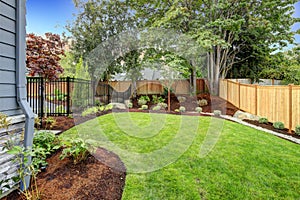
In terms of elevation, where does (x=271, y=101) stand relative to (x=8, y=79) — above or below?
below

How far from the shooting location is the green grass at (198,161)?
2439 millimetres

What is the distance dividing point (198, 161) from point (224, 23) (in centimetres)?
→ 745

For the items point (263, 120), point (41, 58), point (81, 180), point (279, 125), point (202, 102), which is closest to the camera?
point (81, 180)

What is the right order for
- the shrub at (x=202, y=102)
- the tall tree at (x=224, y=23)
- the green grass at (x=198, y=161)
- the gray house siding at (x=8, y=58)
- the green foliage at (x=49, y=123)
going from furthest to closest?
the shrub at (x=202, y=102) < the tall tree at (x=224, y=23) < the green foliage at (x=49, y=123) < the green grass at (x=198, y=161) < the gray house siding at (x=8, y=58)

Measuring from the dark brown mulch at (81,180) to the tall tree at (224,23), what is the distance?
23.1ft

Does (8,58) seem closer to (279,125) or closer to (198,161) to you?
(198,161)

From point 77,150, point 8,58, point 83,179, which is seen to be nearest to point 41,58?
point 8,58

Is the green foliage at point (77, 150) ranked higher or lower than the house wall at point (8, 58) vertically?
lower

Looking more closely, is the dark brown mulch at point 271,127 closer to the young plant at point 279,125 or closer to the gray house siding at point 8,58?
the young plant at point 279,125

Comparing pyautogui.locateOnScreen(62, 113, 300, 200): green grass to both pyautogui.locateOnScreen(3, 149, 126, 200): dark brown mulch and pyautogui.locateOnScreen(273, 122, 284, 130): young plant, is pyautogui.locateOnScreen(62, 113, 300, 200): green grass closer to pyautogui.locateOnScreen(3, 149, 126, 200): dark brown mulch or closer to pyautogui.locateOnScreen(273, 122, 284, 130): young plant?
pyautogui.locateOnScreen(3, 149, 126, 200): dark brown mulch

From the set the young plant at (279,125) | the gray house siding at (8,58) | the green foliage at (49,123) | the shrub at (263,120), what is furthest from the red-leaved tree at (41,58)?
the young plant at (279,125)

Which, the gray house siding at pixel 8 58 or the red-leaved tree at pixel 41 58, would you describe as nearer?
the gray house siding at pixel 8 58

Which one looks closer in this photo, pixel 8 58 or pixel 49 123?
pixel 8 58

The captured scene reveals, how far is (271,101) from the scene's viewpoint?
6.02 meters
